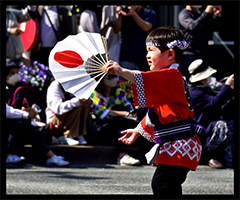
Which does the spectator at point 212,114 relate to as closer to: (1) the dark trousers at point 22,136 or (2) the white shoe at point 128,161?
(2) the white shoe at point 128,161

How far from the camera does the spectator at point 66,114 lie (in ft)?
25.9

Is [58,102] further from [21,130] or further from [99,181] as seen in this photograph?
[99,181]

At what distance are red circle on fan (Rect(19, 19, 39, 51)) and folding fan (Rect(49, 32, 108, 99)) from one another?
504cm

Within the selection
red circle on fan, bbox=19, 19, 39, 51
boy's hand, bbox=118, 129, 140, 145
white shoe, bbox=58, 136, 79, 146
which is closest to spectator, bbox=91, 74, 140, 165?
white shoe, bbox=58, 136, 79, 146

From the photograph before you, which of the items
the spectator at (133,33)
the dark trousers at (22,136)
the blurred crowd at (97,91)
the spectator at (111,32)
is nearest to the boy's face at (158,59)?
the blurred crowd at (97,91)

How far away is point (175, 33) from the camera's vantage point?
408cm

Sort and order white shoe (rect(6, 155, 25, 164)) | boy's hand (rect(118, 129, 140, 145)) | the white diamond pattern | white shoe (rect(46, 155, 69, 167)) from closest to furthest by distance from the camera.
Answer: the white diamond pattern, boy's hand (rect(118, 129, 140, 145)), white shoe (rect(6, 155, 25, 164)), white shoe (rect(46, 155, 69, 167))

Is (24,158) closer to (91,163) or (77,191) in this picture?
(91,163)

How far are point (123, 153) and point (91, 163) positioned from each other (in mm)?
512

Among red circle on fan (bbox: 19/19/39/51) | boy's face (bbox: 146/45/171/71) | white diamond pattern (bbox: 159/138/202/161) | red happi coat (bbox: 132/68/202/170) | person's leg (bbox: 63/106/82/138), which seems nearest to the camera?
red happi coat (bbox: 132/68/202/170)

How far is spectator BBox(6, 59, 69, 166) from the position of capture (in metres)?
7.43

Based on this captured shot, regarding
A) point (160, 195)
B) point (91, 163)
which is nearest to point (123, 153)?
point (91, 163)

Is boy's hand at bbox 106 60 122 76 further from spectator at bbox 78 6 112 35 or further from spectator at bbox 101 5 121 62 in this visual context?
spectator at bbox 101 5 121 62

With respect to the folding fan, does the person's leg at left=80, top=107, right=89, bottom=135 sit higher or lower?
lower
